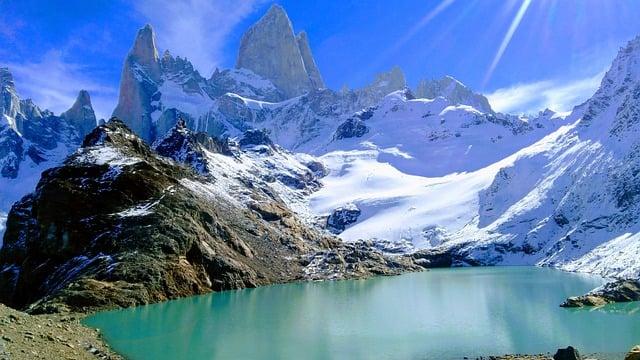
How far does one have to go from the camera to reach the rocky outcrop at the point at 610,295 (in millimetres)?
82500

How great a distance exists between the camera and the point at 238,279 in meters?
115

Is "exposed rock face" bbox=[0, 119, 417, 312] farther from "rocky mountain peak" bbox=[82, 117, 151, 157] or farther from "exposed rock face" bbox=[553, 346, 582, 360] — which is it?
"exposed rock face" bbox=[553, 346, 582, 360]

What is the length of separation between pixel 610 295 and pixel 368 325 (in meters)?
40.7

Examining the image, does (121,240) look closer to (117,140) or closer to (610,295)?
(117,140)

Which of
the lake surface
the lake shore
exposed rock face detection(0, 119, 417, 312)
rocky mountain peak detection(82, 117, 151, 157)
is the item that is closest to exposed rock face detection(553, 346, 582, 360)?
the lake surface

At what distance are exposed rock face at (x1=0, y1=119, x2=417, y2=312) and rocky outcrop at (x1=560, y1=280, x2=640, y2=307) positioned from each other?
60.0m

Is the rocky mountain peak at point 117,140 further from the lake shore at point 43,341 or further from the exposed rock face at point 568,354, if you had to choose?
the exposed rock face at point 568,354

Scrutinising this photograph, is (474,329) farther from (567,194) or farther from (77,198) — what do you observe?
(567,194)

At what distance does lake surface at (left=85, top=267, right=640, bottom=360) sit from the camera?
174 ft

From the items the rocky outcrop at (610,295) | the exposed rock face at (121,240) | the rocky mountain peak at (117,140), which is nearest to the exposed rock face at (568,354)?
the rocky outcrop at (610,295)

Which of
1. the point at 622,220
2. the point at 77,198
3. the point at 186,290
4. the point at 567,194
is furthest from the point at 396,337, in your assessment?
the point at 567,194

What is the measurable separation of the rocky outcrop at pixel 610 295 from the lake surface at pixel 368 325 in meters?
2.62

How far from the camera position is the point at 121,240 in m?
101

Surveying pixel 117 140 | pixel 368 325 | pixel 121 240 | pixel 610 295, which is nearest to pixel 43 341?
pixel 368 325
